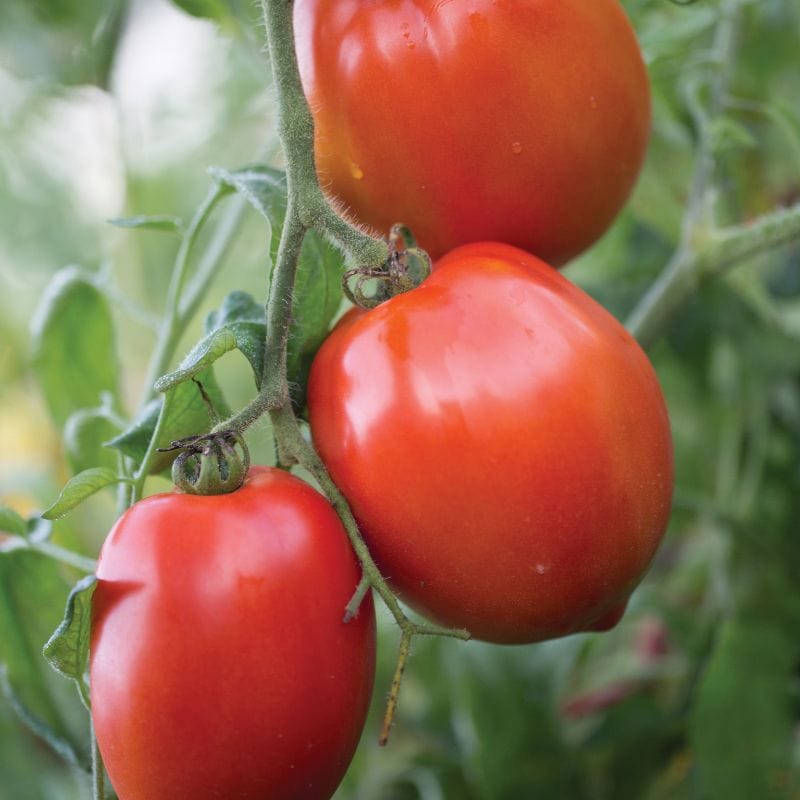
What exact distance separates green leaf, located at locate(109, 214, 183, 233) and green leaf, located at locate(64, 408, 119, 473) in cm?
10

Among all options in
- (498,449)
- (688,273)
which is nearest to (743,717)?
(688,273)

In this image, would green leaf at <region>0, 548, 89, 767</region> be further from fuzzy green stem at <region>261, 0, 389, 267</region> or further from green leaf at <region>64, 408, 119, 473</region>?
fuzzy green stem at <region>261, 0, 389, 267</region>

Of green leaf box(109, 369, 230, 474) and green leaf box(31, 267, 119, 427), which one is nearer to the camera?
green leaf box(109, 369, 230, 474)

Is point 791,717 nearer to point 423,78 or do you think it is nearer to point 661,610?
point 661,610

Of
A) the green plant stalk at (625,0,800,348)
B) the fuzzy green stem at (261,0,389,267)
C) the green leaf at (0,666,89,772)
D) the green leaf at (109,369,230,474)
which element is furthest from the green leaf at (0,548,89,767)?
the green plant stalk at (625,0,800,348)

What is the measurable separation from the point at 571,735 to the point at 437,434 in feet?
1.58

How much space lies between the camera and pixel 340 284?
425mm

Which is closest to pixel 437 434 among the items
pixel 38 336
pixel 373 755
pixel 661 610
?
pixel 38 336

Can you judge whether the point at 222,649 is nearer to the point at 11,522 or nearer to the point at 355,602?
the point at 355,602

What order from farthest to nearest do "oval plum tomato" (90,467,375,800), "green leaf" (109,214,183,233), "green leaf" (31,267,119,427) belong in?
"green leaf" (31,267,119,427), "green leaf" (109,214,183,233), "oval plum tomato" (90,467,375,800)

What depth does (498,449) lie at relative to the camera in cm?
35

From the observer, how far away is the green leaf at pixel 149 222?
1.44 feet

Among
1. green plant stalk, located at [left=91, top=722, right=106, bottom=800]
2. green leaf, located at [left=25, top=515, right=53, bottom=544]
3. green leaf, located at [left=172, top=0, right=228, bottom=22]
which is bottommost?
green plant stalk, located at [left=91, top=722, right=106, bottom=800]

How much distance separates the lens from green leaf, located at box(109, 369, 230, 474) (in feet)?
1.29
